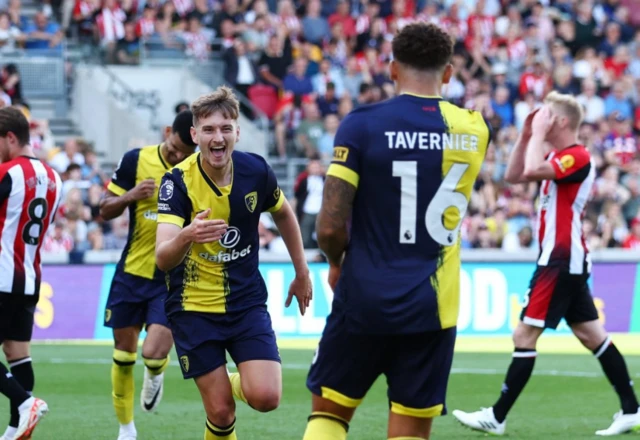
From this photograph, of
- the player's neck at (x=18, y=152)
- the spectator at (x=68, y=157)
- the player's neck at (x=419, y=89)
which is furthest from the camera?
the spectator at (x=68, y=157)

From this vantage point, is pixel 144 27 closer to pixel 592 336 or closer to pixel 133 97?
pixel 133 97

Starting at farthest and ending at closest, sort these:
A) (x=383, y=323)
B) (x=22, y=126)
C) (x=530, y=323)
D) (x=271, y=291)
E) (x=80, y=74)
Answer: (x=80, y=74), (x=271, y=291), (x=530, y=323), (x=22, y=126), (x=383, y=323)

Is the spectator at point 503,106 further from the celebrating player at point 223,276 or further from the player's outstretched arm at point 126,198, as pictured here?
the celebrating player at point 223,276

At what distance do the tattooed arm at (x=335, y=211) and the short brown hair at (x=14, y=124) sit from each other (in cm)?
371

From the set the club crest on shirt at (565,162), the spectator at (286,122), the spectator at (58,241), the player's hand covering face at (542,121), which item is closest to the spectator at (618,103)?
the spectator at (286,122)

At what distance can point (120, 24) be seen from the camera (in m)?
23.6

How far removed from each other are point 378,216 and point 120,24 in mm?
19032

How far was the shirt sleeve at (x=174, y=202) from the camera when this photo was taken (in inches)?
259

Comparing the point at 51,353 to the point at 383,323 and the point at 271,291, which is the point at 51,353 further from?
the point at 383,323

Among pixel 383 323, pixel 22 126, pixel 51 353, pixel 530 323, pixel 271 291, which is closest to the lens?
pixel 383 323

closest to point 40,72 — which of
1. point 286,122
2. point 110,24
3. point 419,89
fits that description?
point 110,24

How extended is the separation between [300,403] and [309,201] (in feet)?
29.7

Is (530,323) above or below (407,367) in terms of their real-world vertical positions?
below

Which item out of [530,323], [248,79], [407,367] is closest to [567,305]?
[530,323]
